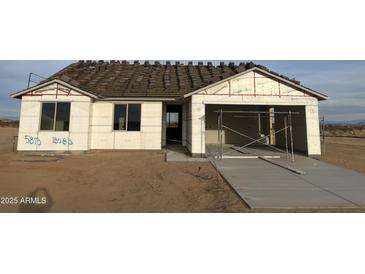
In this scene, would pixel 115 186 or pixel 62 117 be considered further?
pixel 62 117

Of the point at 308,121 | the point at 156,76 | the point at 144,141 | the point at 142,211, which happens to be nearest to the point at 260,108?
the point at 308,121

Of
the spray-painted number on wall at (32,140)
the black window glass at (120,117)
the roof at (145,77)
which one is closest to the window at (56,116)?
the spray-painted number on wall at (32,140)

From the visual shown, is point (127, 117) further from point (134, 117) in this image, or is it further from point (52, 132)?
point (52, 132)

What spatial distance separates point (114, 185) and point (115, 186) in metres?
0.12

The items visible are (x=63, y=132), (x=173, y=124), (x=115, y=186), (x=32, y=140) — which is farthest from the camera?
(x=173, y=124)

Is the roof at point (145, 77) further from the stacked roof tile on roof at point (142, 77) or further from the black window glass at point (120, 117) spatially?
the black window glass at point (120, 117)

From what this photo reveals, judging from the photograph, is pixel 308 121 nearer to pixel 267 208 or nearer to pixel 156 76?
pixel 267 208

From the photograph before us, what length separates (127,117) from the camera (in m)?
13.4

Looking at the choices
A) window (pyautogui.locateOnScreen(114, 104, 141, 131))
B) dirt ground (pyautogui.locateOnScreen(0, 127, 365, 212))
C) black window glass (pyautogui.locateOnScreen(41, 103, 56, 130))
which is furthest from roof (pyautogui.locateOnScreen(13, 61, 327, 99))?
dirt ground (pyautogui.locateOnScreen(0, 127, 365, 212))

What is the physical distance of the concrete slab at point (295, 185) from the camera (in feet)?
17.3

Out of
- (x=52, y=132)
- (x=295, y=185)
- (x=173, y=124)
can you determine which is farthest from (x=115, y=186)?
(x=173, y=124)

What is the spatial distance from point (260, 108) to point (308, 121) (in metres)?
6.08

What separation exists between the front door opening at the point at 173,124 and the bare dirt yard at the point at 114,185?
6.66 metres

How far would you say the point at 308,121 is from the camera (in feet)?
38.7
